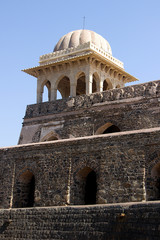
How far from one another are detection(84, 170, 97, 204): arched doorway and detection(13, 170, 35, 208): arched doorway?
2587 millimetres

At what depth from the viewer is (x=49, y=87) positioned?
24.1 meters

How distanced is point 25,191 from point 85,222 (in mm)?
4801

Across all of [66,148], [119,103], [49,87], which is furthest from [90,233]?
[49,87]

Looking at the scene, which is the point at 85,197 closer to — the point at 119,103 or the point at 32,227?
the point at 32,227

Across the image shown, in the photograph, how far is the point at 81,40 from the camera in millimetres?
22828

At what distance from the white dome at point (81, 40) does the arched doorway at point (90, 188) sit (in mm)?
9637

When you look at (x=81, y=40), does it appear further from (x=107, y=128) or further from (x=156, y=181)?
(x=156, y=181)

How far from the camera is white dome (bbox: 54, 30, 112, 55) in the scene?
2284cm

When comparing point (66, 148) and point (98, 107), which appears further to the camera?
point (98, 107)

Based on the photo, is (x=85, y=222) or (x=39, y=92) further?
(x=39, y=92)

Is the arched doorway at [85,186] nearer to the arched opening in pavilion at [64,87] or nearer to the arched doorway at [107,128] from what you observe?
the arched doorway at [107,128]

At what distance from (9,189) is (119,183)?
527cm

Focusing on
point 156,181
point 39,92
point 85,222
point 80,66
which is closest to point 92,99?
point 80,66

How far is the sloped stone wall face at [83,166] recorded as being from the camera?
12.8 m
